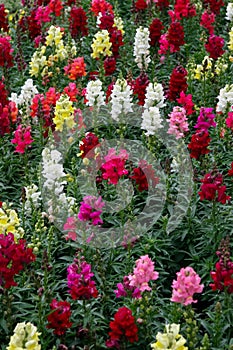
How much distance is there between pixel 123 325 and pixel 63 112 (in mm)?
3639

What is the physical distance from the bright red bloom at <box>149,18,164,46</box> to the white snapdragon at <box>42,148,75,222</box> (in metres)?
3.84

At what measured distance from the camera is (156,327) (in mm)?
6094

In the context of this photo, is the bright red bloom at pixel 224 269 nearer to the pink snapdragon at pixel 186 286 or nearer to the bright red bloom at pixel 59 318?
the pink snapdragon at pixel 186 286

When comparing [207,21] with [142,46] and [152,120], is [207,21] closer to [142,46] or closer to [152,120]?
[142,46]

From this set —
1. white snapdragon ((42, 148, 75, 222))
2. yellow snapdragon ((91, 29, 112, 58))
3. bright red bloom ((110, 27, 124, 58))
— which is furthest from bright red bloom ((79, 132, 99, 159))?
bright red bloom ((110, 27, 124, 58))

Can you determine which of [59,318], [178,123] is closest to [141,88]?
[178,123]

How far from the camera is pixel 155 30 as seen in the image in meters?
10.3

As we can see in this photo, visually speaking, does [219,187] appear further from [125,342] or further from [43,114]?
[43,114]

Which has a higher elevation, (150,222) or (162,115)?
(162,115)

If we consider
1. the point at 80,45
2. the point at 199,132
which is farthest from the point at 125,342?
the point at 80,45

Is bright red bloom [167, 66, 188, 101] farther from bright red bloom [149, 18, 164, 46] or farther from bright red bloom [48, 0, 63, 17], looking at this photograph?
bright red bloom [48, 0, 63, 17]

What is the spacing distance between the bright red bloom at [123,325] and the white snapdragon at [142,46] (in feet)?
17.1

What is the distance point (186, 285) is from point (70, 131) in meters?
3.66

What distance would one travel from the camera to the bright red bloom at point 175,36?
9.91 m
